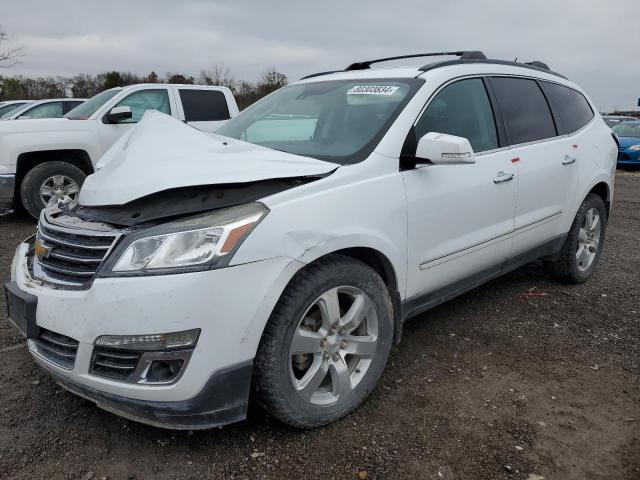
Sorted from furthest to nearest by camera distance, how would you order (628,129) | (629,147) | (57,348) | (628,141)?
1. (628,129)
2. (628,141)
3. (629,147)
4. (57,348)

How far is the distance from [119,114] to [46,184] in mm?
1326

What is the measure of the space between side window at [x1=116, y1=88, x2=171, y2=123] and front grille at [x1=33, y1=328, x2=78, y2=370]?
18.8 feet

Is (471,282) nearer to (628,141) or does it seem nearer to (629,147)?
(629,147)

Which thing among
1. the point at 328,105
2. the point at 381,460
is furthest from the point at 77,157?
the point at 381,460

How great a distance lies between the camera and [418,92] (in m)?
3.02

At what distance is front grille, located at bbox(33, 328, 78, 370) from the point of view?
2.19 m

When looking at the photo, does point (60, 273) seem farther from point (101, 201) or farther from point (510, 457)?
point (510, 457)

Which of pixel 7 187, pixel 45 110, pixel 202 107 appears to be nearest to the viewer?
pixel 7 187

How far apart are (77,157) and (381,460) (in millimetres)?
6410

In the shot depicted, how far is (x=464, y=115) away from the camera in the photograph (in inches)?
131

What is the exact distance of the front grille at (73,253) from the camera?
2176mm

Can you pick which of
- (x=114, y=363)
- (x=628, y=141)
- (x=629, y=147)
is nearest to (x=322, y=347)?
(x=114, y=363)

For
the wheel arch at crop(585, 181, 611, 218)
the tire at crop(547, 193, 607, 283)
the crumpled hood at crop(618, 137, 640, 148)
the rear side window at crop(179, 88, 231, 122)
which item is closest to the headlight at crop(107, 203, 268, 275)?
the tire at crop(547, 193, 607, 283)

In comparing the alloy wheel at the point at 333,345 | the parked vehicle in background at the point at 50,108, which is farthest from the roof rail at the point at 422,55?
Result: the parked vehicle in background at the point at 50,108
